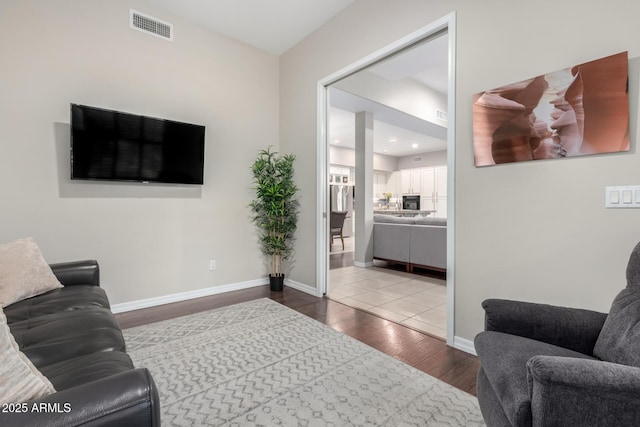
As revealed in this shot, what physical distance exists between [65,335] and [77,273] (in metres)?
1.06

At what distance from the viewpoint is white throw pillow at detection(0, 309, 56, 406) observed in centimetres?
64

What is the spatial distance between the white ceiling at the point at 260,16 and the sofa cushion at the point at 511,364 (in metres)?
3.32

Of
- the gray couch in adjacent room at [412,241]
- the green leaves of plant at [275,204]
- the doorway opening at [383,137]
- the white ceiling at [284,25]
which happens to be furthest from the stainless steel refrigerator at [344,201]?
the green leaves of plant at [275,204]

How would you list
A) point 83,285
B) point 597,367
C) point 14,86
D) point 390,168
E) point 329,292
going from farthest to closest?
point 390,168, point 329,292, point 14,86, point 83,285, point 597,367

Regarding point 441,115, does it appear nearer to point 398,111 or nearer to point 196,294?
point 398,111

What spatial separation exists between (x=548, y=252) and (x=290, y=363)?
1.79m

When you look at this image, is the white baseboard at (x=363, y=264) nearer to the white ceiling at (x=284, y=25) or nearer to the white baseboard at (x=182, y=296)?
the white baseboard at (x=182, y=296)

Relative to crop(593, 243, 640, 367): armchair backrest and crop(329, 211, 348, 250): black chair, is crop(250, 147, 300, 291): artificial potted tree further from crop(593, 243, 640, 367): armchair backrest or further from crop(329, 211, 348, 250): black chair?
crop(329, 211, 348, 250): black chair

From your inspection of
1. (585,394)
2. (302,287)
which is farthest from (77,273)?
(585,394)

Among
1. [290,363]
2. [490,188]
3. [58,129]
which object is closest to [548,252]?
[490,188]

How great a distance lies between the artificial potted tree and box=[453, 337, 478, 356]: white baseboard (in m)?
2.18

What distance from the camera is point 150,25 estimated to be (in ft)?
10.4

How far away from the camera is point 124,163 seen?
2961 millimetres

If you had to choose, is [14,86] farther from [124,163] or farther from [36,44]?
[124,163]
